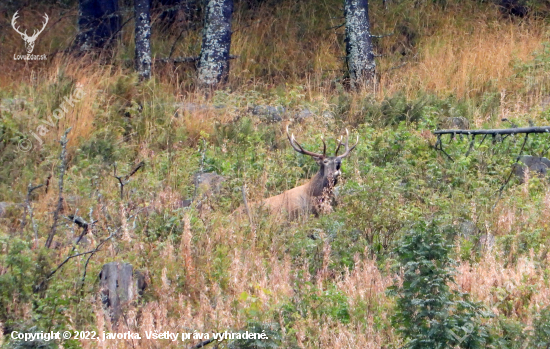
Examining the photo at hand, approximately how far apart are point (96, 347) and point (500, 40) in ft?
33.0

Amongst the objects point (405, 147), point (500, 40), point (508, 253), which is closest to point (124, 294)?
point (508, 253)

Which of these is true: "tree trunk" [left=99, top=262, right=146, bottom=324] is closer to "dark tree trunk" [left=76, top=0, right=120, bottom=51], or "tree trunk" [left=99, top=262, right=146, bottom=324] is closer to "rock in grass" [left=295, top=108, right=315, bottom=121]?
"rock in grass" [left=295, top=108, right=315, bottom=121]

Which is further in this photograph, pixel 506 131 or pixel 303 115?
pixel 303 115

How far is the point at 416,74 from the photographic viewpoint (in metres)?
12.0

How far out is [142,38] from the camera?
1191cm

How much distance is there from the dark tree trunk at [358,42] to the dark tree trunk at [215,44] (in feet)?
6.48

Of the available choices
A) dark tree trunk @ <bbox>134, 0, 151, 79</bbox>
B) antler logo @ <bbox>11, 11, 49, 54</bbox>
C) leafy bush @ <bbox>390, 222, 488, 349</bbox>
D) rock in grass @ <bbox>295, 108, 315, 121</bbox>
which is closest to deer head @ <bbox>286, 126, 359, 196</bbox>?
rock in grass @ <bbox>295, 108, 315, 121</bbox>

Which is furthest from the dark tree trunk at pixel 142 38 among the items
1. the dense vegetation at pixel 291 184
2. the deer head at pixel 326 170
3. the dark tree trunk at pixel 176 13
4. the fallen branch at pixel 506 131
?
the fallen branch at pixel 506 131

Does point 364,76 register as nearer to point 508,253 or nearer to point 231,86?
point 231,86

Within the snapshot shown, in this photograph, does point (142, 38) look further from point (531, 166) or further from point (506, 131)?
point (531, 166)

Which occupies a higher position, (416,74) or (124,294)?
(416,74)
